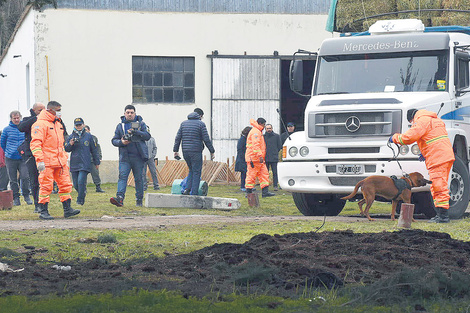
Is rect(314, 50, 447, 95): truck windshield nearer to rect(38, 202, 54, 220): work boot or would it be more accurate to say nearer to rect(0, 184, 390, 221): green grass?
rect(0, 184, 390, 221): green grass

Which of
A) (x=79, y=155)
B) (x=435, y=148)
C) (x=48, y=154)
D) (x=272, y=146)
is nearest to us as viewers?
(x=435, y=148)

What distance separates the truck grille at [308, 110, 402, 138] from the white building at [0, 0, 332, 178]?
600 inches

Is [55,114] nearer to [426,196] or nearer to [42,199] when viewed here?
[42,199]

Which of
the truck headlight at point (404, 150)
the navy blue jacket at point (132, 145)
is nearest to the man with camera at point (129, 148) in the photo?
the navy blue jacket at point (132, 145)

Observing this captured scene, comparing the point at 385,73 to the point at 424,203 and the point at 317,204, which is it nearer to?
the point at 424,203

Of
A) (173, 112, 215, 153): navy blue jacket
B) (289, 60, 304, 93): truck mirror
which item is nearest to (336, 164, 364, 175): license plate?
(289, 60, 304, 93): truck mirror

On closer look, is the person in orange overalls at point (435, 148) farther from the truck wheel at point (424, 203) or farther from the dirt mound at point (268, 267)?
the dirt mound at point (268, 267)

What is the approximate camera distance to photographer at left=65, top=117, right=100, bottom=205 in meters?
16.2

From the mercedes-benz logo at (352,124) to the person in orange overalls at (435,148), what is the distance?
0.91 m

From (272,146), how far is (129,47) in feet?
25.8

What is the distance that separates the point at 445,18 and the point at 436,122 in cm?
539

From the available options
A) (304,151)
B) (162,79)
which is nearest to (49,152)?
(304,151)

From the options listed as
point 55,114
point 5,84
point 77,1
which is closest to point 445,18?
point 55,114

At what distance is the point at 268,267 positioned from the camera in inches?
278
